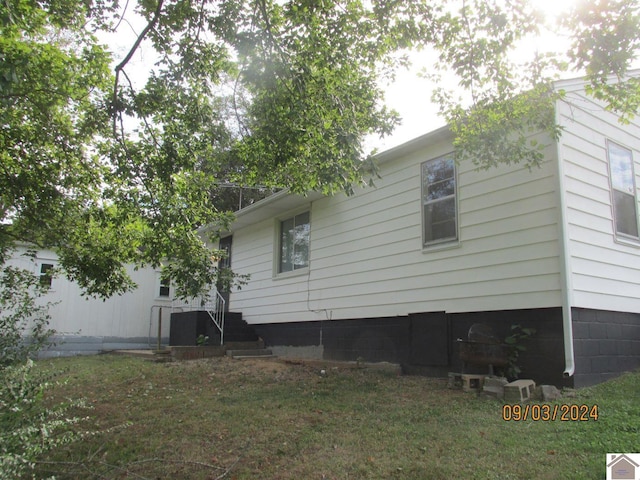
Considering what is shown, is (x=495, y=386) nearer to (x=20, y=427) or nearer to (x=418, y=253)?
(x=418, y=253)

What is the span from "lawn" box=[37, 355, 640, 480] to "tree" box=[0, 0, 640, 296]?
2.03m

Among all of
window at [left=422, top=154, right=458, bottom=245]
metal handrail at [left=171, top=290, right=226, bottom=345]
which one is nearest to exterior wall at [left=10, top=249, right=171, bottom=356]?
metal handrail at [left=171, top=290, right=226, bottom=345]

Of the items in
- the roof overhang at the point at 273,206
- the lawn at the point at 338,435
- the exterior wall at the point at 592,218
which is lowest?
the lawn at the point at 338,435

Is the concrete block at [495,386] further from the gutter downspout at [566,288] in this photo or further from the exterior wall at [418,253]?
the exterior wall at [418,253]

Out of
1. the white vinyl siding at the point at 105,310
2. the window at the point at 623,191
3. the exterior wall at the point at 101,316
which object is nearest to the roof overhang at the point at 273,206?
the white vinyl siding at the point at 105,310

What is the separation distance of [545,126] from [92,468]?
5937 mm

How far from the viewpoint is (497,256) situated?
6.44 m

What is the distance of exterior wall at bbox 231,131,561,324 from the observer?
6.04 meters

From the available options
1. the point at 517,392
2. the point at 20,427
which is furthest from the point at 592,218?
the point at 20,427

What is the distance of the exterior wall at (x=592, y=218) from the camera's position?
589 cm

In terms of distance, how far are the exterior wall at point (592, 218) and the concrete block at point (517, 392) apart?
119cm

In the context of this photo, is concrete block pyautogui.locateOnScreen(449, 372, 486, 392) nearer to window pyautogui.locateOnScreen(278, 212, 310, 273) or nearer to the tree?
the tree

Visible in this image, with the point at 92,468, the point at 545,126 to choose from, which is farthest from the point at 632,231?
the point at 92,468

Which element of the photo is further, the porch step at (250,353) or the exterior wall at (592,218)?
the porch step at (250,353)
